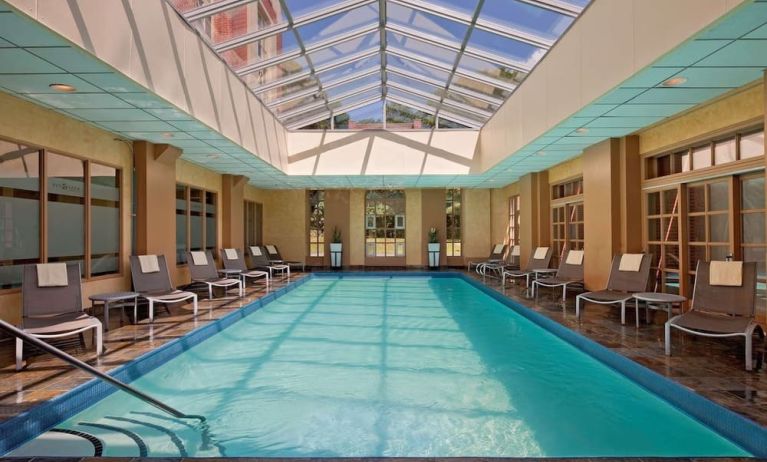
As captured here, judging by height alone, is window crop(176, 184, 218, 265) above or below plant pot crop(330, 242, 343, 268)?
above

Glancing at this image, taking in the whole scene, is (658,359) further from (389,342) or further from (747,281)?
(389,342)

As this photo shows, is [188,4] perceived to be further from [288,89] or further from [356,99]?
[356,99]

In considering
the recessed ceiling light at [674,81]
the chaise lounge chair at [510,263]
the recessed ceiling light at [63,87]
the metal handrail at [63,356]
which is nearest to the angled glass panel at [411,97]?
the chaise lounge chair at [510,263]

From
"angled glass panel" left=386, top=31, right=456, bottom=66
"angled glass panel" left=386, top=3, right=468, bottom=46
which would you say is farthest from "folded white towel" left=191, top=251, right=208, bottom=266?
"angled glass panel" left=386, top=3, right=468, bottom=46

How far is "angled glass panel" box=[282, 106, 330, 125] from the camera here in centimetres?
1325

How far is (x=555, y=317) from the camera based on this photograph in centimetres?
745

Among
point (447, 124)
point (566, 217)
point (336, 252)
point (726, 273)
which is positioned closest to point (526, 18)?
point (726, 273)

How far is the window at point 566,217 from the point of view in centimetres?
1109

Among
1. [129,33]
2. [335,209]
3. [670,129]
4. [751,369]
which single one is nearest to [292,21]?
[129,33]

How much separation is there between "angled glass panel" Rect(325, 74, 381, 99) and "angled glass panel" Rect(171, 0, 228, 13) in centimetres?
525

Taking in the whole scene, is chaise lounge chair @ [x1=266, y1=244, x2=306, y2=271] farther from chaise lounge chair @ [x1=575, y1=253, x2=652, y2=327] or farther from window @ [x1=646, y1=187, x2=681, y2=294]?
window @ [x1=646, y1=187, x2=681, y2=294]

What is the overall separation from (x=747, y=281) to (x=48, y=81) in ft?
25.8

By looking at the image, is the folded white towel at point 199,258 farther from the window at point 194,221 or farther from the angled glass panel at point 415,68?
the angled glass panel at point 415,68

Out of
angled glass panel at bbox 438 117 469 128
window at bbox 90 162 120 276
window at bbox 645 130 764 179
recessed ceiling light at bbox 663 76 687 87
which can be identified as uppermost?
angled glass panel at bbox 438 117 469 128
